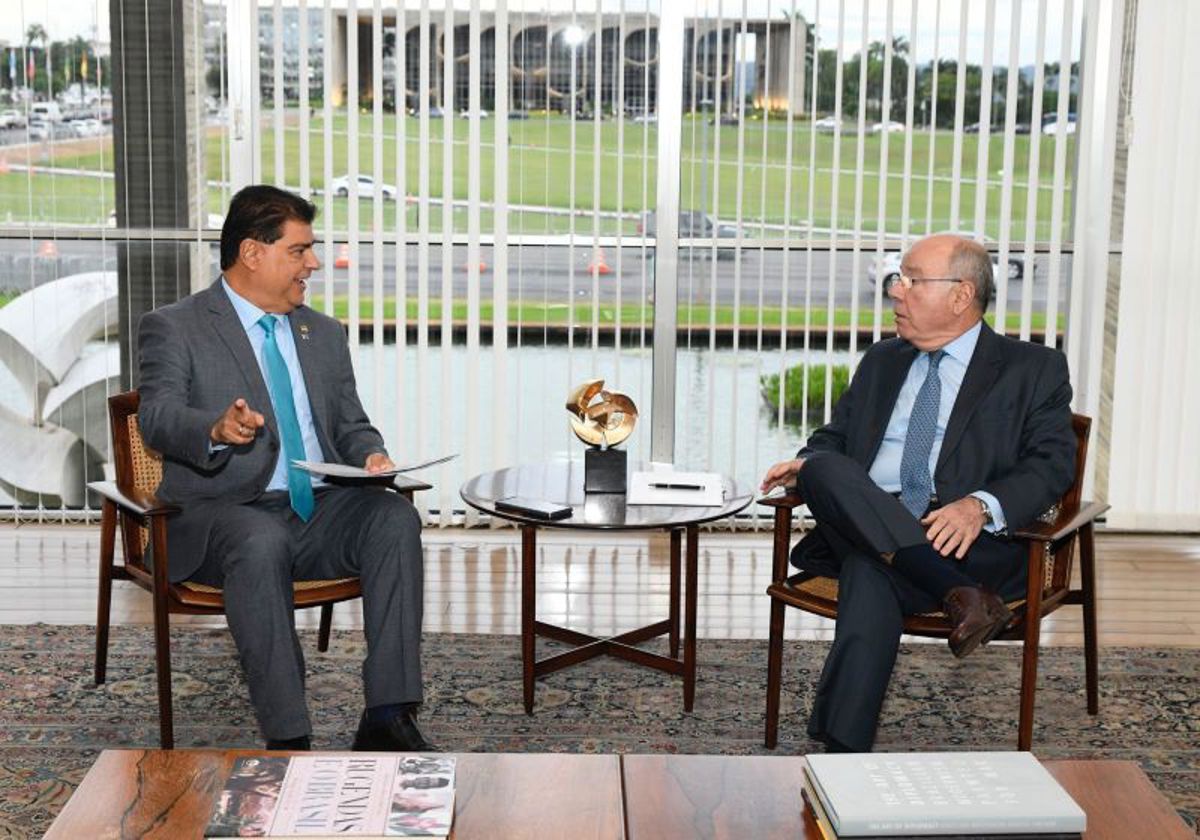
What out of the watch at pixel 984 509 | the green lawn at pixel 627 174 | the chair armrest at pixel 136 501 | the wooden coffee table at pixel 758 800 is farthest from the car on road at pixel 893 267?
the wooden coffee table at pixel 758 800

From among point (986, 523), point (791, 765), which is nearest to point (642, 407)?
point (986, 523)

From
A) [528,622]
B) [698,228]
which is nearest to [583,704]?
[528,622]

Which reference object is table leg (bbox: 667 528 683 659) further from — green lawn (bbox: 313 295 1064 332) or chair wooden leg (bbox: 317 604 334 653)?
green lawn (bbox: 313 295 1064 332)

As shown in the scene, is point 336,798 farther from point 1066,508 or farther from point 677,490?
point 1066,508

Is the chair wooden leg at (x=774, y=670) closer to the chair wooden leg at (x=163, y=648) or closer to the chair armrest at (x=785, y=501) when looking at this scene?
the chair armrest at (x=785, y=501)

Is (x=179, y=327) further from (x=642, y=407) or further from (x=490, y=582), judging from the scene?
(x=642, y=407)

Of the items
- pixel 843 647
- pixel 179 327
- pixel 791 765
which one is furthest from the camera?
pixel 179 327

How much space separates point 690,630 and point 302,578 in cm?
103

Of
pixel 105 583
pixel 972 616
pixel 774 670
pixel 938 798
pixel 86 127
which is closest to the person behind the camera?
pixel 938 798

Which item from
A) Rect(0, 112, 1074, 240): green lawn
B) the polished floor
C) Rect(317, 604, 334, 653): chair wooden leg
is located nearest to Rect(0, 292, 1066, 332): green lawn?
Rect(0, 112, 1074, 240): green lawn

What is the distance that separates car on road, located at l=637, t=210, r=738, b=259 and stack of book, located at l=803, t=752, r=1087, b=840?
3585mm

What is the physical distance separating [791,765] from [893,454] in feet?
4.95

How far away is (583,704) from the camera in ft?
14.2

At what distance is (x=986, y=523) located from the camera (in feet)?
12.7
